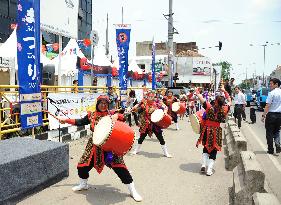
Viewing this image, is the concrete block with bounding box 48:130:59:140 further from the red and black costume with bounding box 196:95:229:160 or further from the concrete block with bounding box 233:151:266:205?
the concrete block with bounding box 233:151:266:205

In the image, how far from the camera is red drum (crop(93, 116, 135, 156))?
4.80 metres

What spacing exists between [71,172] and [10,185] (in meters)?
2.11

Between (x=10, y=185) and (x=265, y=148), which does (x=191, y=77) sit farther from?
(x=10, y=185)

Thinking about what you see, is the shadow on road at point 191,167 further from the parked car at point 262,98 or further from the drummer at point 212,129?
the parked car at point 262,98

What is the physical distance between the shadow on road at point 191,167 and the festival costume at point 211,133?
0.33 meters

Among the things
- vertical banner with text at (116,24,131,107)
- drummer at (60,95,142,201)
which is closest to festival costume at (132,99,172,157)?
drummer at (60,95,142,201)

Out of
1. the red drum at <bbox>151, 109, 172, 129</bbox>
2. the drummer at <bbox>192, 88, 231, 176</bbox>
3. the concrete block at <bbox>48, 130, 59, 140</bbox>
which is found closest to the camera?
the drummer at <bbox>192, 88, 231, 176</bbox>

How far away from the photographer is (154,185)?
6.11 meters

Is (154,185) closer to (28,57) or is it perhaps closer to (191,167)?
(191,167)

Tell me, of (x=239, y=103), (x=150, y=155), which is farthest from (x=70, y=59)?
(x=150, y=155)

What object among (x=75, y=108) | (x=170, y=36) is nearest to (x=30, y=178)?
(x=75, y=108)

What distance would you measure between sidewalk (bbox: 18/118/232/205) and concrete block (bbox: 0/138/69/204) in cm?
16

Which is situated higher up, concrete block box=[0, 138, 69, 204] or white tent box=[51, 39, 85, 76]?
white tent box=[51, 39, 85, 76]

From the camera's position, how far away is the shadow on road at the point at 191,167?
7371 millimetres
